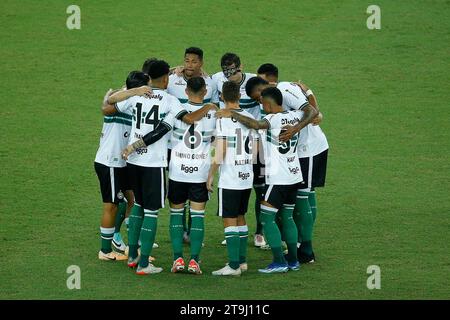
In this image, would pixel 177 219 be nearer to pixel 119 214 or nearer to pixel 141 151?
pixel 141 151

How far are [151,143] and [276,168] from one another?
125 cm

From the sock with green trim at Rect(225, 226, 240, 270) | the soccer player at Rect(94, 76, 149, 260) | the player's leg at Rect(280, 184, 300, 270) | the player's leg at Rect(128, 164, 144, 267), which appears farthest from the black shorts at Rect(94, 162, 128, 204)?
the player's leg at Rect(280, 184, 300, 270)

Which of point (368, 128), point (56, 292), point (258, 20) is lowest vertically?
point (56, 292)

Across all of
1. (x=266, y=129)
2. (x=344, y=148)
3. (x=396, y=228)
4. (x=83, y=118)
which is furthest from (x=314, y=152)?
(x=83, y=118)

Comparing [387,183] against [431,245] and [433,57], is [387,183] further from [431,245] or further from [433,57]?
[433,57]

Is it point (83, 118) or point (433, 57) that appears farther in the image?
point (433, 57)

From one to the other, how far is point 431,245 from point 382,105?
6033 millimetres

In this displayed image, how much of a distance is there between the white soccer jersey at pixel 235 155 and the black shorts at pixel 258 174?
0.62m

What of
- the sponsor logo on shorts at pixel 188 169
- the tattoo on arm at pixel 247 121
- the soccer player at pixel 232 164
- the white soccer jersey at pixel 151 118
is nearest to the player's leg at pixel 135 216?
the white soccer jersey at pixel 151 118

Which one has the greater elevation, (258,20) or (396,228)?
(258,20)

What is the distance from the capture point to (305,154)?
1052cm

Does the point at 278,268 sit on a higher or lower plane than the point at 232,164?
lower

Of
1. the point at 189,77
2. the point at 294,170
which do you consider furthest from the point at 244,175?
the point at 189,77

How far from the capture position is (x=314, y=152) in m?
10.6
